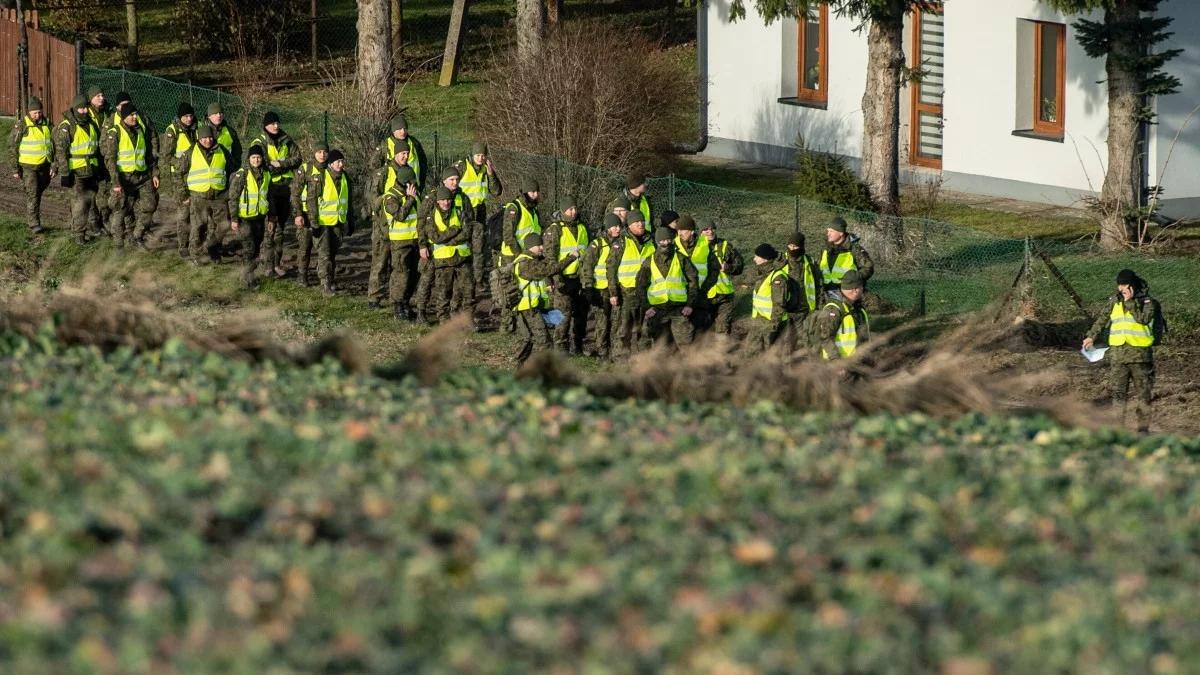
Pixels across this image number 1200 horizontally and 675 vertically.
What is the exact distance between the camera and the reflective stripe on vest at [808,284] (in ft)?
61.0

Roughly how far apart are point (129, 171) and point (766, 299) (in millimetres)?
8580

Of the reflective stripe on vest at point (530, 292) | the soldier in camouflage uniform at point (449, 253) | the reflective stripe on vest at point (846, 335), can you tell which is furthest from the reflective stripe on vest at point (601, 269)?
the reflective stripe on vest at point (846, 335)

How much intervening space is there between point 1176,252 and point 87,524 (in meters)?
18.7

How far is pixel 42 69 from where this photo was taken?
29672 millimetres

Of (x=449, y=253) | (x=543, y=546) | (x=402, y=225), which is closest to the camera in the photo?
(x=543, y=546)

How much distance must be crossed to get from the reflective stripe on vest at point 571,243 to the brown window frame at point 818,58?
1159 centimetres

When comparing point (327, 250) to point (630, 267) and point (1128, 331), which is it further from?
point (1128, 331)

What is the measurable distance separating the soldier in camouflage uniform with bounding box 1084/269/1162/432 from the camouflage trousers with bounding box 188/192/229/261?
10258 mm

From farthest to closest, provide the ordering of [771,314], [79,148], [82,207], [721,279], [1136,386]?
[82,207] → [79,148] → [721,279] → [771,314] → [1136,386]

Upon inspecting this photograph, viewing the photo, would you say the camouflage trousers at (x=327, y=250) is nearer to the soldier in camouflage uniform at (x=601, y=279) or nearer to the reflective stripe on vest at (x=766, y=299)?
the soldier in camouflage uniform at (x=601, y=279)

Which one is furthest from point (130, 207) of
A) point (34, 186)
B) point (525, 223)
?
point (525, 223)

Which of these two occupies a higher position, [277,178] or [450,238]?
[277,178]

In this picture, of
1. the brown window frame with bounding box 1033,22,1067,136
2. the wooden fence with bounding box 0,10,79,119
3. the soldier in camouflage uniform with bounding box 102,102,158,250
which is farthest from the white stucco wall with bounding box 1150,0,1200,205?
the wooden fence with bounding box 0,10,79,119

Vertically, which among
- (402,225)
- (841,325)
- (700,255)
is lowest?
(841,325)
